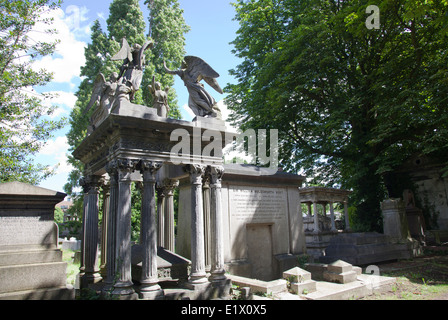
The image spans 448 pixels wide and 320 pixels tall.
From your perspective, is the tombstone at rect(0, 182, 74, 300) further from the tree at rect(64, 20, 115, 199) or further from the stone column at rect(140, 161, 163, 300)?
the tree at rect(64, 20, 115, 199)

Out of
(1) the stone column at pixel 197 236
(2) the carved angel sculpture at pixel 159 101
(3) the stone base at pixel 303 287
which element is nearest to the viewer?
(1) the stone column at pixel 197 236

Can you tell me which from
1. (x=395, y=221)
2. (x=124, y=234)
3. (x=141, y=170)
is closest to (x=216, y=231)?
(x=124, y=234)

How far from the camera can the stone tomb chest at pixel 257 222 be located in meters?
9.91

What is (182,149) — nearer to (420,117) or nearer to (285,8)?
(420,117)

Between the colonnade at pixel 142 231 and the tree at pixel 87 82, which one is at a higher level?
the tree at pixel 87 82

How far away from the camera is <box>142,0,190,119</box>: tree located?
2029 centimetres

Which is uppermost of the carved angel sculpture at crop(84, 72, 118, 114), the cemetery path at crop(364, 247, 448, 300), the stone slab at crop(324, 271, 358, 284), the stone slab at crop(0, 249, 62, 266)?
the carved angel sculpture at crop(84, 72, 118, 114)

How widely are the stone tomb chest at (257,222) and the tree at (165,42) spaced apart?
1111 cm

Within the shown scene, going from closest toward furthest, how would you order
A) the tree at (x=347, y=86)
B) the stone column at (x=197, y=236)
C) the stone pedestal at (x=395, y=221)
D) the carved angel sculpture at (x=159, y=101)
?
the stone column at (x=197, y=236) < the carved angel sculpture at (x=159, y=101) < the tree at (x=347, y=86) < the stone pedestal at (x=395, y=221)

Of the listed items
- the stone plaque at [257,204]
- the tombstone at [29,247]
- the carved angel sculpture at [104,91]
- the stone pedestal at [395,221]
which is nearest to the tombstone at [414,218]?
the stone pedestal at [395,221]

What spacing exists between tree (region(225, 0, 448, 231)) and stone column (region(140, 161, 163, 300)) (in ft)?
34.8

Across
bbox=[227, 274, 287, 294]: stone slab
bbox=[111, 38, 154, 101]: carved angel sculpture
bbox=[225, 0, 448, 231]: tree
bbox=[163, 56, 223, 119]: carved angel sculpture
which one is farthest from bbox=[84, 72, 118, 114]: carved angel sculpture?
bbox=[225, 0, 448, 231]: tree

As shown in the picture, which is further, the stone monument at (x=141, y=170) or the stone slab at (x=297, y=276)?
the stone slab at (x=297, y=276)

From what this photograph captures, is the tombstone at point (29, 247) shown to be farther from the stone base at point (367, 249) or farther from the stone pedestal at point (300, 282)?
→ the stone base at point (367, 249)
